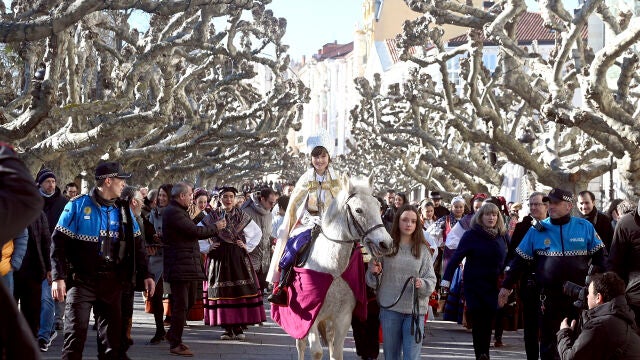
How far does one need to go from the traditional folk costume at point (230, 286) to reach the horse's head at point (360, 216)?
4.02 metres

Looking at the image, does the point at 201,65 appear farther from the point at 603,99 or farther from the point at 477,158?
the point at 603,99

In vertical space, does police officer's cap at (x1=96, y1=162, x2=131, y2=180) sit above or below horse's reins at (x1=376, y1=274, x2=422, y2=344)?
above

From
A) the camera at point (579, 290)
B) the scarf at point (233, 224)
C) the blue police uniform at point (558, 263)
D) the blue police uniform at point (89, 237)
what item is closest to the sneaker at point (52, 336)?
the scarf at point (233, 224)

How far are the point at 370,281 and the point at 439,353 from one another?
3.67 metres

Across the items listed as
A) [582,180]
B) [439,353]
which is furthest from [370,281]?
[582,180]

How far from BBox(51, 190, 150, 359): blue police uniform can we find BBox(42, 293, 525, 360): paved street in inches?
103

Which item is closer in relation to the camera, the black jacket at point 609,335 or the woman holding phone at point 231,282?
the black jacket at point 609,335

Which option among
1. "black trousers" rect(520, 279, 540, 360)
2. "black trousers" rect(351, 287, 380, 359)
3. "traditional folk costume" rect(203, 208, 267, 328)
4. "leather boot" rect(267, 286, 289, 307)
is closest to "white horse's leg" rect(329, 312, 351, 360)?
"leather boot" rect(267, 286, 289, 307)

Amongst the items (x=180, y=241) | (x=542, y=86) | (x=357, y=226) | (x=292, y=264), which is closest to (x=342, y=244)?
(x=357, y=226)

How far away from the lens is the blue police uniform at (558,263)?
9508mm

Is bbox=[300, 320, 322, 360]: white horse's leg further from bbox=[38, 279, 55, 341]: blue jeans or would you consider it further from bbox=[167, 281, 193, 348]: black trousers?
bbox=[38, 279, 55, 341]: blue jeans

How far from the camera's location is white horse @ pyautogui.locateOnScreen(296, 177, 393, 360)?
29.0 feet

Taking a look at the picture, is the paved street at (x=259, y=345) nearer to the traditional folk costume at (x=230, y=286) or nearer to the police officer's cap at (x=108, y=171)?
the traditional folk costume at (x=230, y=286)

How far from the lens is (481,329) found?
11.1 meters
